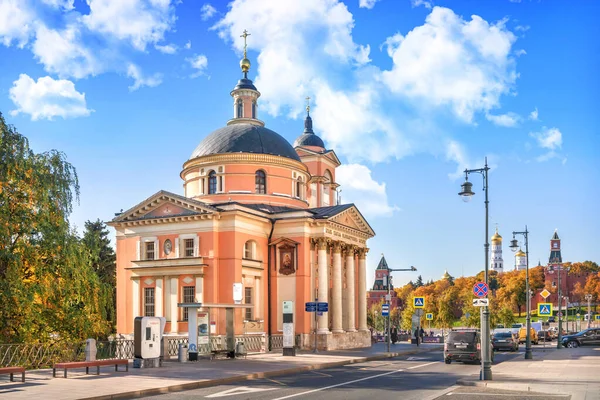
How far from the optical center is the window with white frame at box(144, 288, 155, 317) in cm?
4519

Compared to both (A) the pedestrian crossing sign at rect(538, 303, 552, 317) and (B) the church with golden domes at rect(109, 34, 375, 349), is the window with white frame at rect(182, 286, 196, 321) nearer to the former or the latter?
(B) the church with golden domes at rect(109, 34, 375, 349)

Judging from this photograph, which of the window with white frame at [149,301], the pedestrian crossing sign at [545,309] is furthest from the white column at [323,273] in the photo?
the pedestrian crossing sign at [545,309]

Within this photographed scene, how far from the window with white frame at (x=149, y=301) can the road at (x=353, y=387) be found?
705 inches

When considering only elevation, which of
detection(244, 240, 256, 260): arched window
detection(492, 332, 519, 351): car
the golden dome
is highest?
the golden dome

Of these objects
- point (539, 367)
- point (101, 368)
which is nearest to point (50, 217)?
point (101, 368)

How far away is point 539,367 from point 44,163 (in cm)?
2231

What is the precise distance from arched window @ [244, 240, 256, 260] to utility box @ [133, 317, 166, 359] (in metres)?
17.1

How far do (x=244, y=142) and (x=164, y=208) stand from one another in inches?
338

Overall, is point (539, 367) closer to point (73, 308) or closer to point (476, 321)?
point (73, 308)

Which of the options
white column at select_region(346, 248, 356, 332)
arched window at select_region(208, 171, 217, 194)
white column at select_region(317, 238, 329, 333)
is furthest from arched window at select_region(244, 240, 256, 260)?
white column at select_region(346, 248, 356, 332)

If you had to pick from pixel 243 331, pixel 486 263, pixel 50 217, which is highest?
pixel 50 217

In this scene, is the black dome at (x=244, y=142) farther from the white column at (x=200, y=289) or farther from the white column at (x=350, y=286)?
the white column at (x=200, y=289)

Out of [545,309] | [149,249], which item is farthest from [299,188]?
[545,309]

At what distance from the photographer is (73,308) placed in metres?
28.3
